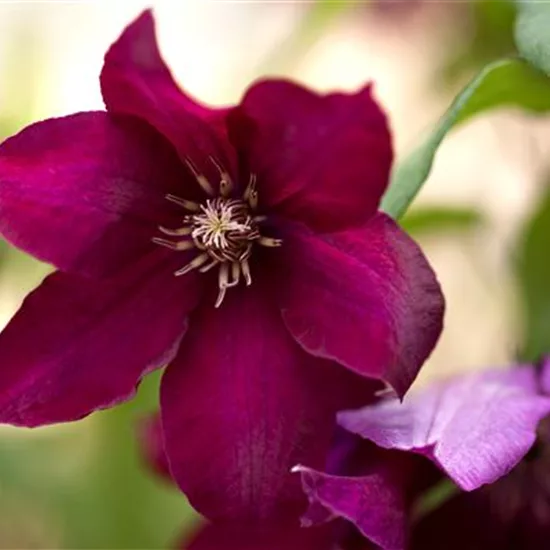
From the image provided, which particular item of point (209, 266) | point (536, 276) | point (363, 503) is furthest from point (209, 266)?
point (536, 276)

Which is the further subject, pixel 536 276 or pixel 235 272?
pixel 536 276

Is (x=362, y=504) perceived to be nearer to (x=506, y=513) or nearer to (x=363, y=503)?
(x=363, y=503)

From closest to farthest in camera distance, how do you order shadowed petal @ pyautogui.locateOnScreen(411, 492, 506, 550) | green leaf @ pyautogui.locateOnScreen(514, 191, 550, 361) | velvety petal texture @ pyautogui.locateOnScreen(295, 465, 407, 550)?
velvety petal texture @ pyautogui.locateOnScreen(295, 465, 407, 550) → shadowed petal @ pyautogui.locateOnScreen(411, 492, 506, 550) → green leaf @ pyautogui.locateOnScreen(514, 191, 550, 361)

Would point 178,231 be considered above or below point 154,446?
above

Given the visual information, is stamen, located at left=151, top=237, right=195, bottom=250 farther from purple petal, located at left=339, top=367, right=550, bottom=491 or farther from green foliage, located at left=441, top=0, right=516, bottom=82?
green foliage, located at left=441, top=0, right=516, bottom=82

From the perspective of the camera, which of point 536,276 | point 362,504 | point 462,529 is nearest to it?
point 362,504

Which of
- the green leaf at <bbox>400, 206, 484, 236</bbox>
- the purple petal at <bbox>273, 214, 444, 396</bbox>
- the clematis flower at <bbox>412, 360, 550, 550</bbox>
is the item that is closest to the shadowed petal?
the clematis flower at <bbox>412, 360, 550, 550</bbox>
